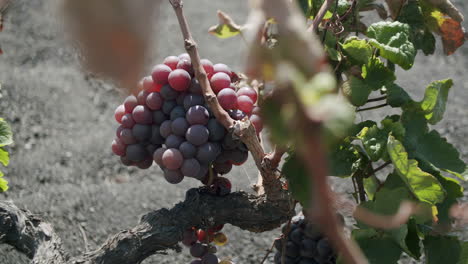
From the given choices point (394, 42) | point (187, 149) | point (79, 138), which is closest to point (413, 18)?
point (394, 42)

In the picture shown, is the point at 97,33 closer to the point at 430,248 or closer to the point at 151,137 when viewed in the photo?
the point at 151,137

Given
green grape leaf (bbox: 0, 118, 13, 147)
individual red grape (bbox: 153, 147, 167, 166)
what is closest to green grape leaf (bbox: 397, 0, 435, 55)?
individual red grape (bbox: 153, 147, 167, 166)

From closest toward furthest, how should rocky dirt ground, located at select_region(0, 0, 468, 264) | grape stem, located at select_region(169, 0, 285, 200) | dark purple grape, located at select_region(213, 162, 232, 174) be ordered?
grape stem, located at select_region(169, 0, 285, 200), dark purple grape, located at select_region(213, 162, 232, 174), rocky dirt ground, located at select_region(0, 0, 468, 264)

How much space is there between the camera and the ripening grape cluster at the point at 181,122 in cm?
69

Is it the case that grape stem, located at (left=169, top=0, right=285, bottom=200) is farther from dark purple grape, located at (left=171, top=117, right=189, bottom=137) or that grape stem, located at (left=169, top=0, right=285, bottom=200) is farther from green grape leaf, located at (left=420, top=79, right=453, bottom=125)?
green grape leaf, located at (left=420, top=79, right=453, bottom=125)

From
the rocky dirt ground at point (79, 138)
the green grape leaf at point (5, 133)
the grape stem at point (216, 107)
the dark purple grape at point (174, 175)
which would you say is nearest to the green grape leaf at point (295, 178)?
the grape stem at point (216, 107)

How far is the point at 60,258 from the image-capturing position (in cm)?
83

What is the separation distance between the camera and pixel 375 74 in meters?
0.76

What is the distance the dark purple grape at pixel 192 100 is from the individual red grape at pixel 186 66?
34 millimetres

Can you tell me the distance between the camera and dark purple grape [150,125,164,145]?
73 cm

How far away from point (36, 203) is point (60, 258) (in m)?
0.69

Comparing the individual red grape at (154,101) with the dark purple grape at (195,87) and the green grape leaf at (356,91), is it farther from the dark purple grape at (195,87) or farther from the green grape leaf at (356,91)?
the green grape leaf at (356,91)

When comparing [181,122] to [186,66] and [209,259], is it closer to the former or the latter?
[186,66]

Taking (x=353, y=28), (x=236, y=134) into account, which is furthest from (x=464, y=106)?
(x=236, y=134)
